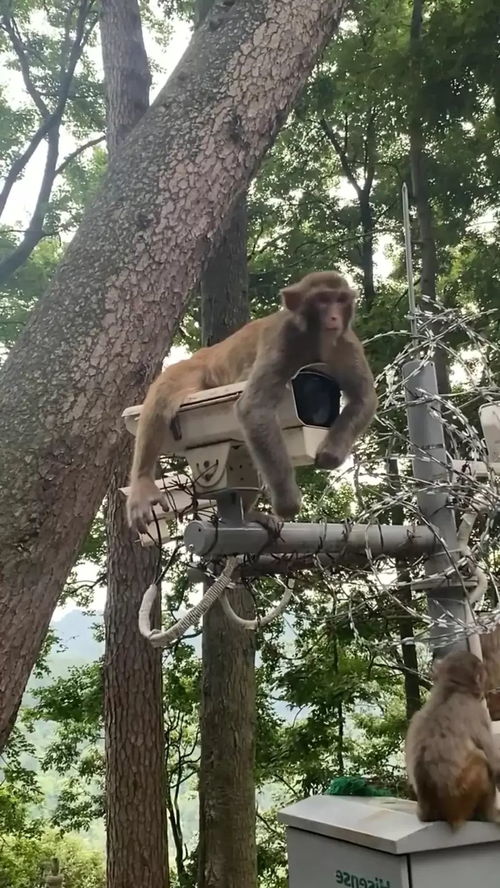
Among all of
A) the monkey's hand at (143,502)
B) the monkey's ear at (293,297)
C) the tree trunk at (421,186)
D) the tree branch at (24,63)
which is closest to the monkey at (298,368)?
the monkey's ear at (293,297)

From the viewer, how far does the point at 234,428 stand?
189cm

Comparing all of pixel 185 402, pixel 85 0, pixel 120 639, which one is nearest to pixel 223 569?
pixel 185 402

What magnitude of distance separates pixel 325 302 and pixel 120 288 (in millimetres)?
1524

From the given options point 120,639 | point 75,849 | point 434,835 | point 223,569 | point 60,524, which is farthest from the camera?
point 75,849


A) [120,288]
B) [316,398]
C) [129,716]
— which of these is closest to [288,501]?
[316,398]

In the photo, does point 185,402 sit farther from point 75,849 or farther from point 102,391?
point 75,849

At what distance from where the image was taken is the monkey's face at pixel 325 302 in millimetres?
1809

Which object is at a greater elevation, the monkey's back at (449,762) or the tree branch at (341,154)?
the tree branch at (341,154)

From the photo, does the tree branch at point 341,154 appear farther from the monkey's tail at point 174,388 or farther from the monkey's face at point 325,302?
the monkey's face at point 325,302

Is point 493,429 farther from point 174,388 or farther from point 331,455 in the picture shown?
point 174,388

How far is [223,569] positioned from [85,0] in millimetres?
6097

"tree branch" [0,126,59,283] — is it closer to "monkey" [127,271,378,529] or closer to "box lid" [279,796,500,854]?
"monkey" [127,271,378,529]

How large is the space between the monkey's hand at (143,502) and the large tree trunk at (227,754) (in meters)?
2.66

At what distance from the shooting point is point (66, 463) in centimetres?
286
